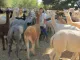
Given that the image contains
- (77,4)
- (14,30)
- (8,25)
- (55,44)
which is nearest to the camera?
(55,44)

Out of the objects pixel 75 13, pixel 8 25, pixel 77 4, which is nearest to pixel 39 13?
pixel 8 25

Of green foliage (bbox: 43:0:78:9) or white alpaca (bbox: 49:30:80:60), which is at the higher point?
green foliage (bbox: 43:0:78:9)

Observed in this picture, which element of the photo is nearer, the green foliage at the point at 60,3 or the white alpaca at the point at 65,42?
the white alpaca at the point at 65,42

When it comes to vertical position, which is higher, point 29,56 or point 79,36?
point 79,36

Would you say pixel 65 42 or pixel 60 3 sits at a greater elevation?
pixel 60 3

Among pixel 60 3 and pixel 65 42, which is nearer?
pixel 65 42

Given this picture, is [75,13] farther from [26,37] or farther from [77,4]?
[77,4]

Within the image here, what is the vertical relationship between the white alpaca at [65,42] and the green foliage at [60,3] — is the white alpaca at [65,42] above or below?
below

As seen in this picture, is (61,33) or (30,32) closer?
(61,33)

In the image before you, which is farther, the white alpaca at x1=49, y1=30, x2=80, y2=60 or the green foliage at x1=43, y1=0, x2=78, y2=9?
the green foliage at x1=43, y1=0, x2=78, y2=9

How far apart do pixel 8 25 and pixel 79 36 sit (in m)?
3.30

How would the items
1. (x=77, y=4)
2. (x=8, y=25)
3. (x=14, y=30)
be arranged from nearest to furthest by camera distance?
(x=14, y=30) → (x=8, y=25) → (x=77, y=4)

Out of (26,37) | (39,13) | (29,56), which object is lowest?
(29,56)

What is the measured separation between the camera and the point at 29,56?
7.11m
